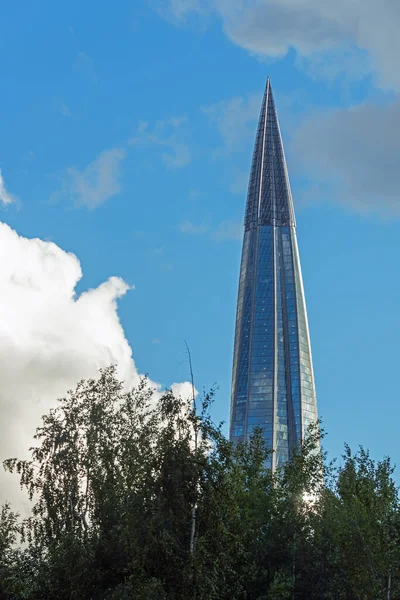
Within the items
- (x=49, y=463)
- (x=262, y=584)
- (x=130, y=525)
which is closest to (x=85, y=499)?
(x=49, y=463)

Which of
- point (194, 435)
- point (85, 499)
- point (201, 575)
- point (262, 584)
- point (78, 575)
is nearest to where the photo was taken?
point (201, 575)

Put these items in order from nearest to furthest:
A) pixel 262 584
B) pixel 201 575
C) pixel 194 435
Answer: pixel 201 575
pixel 194 435
pixel 262 584

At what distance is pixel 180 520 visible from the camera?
48500 millimetres

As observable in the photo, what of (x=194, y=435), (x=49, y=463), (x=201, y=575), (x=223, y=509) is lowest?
(x=201, y=575)

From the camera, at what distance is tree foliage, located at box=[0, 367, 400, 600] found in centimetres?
4872

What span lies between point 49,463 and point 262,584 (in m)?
16.6

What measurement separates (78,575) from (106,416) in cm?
1281

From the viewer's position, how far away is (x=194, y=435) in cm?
5088

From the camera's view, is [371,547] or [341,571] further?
[341,571]

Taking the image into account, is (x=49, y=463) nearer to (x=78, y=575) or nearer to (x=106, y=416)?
(x=106, y=416)

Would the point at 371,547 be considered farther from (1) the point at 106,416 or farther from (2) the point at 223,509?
(1) the point at 106,416

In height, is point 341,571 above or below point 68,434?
below

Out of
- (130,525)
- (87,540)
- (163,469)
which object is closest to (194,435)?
(163,469)

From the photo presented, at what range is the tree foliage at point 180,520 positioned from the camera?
48.7m
